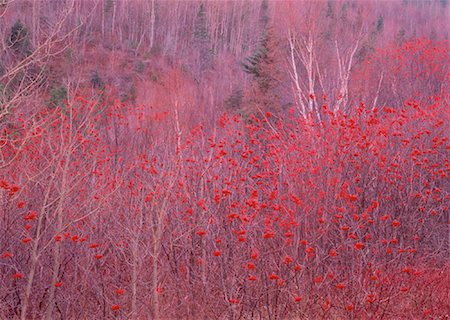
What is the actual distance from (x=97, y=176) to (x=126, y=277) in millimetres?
1473

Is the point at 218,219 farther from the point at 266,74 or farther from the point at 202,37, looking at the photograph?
the point at 202,37

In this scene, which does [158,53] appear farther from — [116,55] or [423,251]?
[423,251]

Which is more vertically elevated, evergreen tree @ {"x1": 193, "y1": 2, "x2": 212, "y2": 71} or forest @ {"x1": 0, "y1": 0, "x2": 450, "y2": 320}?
forest @ {"x1": 0, "y1": 0, "x2": 450, "y2": 320}

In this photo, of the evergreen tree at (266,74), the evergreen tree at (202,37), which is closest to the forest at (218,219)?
the evergreen tree at (266,74)

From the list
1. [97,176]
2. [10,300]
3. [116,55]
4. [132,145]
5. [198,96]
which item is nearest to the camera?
[10,300]

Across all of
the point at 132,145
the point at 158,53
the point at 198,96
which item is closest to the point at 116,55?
the point at 158,53

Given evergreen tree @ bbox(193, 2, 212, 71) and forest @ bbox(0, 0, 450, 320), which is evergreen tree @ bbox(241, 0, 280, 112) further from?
evergreen tree @ bbox(193, 2, 212, 71)

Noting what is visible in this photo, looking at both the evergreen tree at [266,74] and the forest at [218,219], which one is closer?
the forest at [218,219]

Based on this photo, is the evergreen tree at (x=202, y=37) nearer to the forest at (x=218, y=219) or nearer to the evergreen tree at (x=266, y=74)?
the evergreen tree at (x=266, y=74)

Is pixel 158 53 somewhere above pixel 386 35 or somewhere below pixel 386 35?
below

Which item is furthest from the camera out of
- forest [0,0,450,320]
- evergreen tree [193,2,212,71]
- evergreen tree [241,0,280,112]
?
evergreen tree [193,2,212,71]

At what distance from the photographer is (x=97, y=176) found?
5.73 meters

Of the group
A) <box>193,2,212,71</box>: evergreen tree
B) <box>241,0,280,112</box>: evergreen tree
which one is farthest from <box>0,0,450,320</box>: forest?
<box>193,2,212,71</box>: evergreen tree

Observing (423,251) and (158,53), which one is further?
(158,53)
